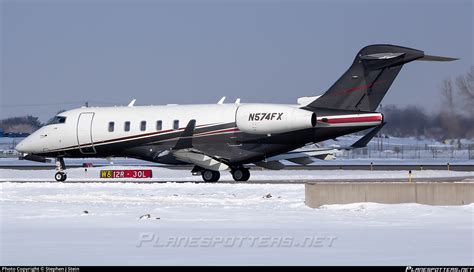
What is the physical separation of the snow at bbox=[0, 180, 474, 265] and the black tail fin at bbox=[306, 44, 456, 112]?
21.9 ft

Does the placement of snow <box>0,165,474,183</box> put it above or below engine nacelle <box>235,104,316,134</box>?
below

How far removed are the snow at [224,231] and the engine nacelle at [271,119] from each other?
238 inches

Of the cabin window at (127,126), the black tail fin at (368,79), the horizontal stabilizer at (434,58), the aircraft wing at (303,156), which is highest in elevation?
the horizontal stabilizer at (434,58)

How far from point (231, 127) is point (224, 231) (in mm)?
18421

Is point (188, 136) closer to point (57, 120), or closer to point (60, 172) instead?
point (60, 172)

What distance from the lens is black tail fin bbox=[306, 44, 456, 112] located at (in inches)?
1375

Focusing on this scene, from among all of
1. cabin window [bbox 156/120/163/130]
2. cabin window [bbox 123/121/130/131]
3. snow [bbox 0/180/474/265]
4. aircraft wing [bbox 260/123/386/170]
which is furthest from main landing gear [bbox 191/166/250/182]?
snow [bbox 0/180/474/265]

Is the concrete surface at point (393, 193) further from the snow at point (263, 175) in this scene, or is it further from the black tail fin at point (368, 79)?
the snow at point (263, 175)

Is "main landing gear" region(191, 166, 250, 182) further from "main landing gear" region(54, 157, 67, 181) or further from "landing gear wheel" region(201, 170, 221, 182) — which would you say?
"main landing gear" region(54, 157, 67, 181)

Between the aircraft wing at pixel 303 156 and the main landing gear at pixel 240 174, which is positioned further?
the main landing gear at pixel 240 174

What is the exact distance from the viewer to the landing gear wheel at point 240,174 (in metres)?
38.7

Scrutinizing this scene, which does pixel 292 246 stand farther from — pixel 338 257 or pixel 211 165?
pixel 211 165

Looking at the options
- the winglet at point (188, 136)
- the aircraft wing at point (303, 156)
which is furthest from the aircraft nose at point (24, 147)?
the aircraft wing at point (303, 156)

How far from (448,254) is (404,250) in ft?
2.65
